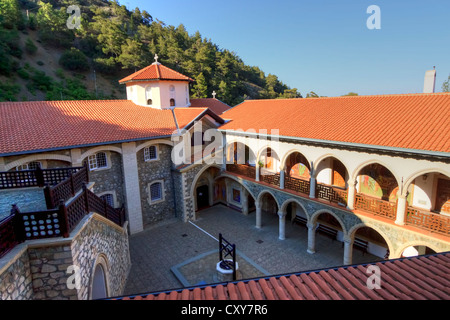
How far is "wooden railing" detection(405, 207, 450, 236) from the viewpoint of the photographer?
375 inches

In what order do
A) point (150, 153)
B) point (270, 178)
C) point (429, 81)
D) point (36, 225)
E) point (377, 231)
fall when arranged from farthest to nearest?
1. point (150, 153)
2. point (270, 178)
3. point (429, 81)
4. point (377, 231)
5. point (36, 225)

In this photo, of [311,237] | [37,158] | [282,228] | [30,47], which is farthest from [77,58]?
[311,237]

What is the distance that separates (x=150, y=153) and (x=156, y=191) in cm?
270

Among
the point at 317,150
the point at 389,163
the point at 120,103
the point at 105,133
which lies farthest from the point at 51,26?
the point at 389,163

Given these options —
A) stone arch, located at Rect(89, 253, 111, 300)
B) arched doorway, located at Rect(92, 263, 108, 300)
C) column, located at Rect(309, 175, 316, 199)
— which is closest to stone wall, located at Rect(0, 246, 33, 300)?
stone arch, located at Rect(89, 253, 111, 300)

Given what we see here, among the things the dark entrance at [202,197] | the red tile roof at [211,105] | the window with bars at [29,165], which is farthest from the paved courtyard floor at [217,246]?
the red tile roof at [211,105]

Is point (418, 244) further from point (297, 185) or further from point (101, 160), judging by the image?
point (101, 160)

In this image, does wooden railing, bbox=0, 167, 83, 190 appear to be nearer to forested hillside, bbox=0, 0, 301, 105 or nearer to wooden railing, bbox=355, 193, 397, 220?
wooden railing, bbox=355, 193, 397, 220

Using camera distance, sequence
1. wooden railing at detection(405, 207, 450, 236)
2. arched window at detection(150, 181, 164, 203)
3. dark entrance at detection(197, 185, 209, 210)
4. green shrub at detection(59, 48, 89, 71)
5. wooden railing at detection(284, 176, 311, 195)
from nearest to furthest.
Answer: wooden railing at detection(405, 207, 450, 236) < wooden railing at detection(284, 176, 311, 195) < arched window at detection(150, 181, 164, 203) < dark entrance at detection(197, 185, 209, 210) < green shrub at detection(59, 48, 89, 71)

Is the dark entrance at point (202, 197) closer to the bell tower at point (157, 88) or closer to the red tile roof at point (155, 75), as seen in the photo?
the bell tower at point (157, 88)

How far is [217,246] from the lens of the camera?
602 inches

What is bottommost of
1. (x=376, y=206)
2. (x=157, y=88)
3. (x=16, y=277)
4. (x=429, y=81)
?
(x=376, y=206)

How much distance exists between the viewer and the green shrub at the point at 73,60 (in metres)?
45.0

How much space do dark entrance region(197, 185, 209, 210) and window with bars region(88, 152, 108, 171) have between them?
7.51 meters
